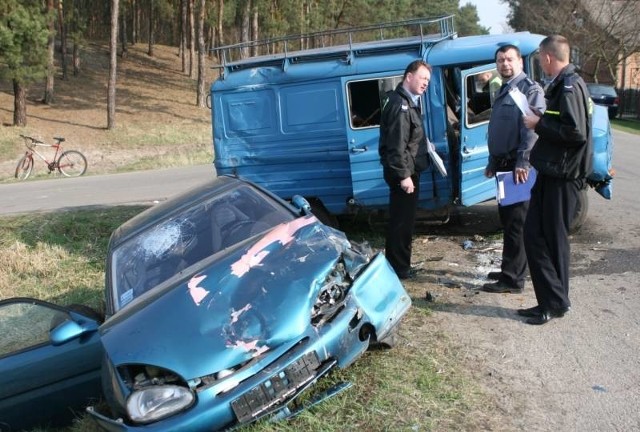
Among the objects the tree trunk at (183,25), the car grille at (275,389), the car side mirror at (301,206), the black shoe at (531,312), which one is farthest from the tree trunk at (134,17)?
the car grille at (275,389)

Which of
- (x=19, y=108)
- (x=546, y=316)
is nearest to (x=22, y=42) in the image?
(x=19, y=108)

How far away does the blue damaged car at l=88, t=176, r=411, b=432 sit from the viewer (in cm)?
327

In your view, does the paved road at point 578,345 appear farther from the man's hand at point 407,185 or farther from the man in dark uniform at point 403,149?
the man's hand at point 407,185

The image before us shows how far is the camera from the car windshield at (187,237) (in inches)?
173

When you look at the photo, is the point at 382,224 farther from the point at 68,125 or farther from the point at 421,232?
the point at 68,125

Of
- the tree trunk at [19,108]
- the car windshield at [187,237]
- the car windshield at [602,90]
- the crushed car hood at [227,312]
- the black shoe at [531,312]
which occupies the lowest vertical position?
the black shoe at [531,312]

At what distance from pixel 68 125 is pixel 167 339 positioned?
2621cm

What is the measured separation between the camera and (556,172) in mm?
4484

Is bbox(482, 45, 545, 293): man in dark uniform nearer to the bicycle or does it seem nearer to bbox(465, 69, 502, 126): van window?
bbox(465, 69, 502, 126): van window

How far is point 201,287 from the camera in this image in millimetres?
3789

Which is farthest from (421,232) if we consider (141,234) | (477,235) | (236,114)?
(141,234)

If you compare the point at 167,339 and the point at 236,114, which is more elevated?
the point at 236,114

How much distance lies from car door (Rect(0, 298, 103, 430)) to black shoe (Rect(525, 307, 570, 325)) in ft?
10.7

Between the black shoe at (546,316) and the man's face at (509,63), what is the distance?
1938 millimetres
